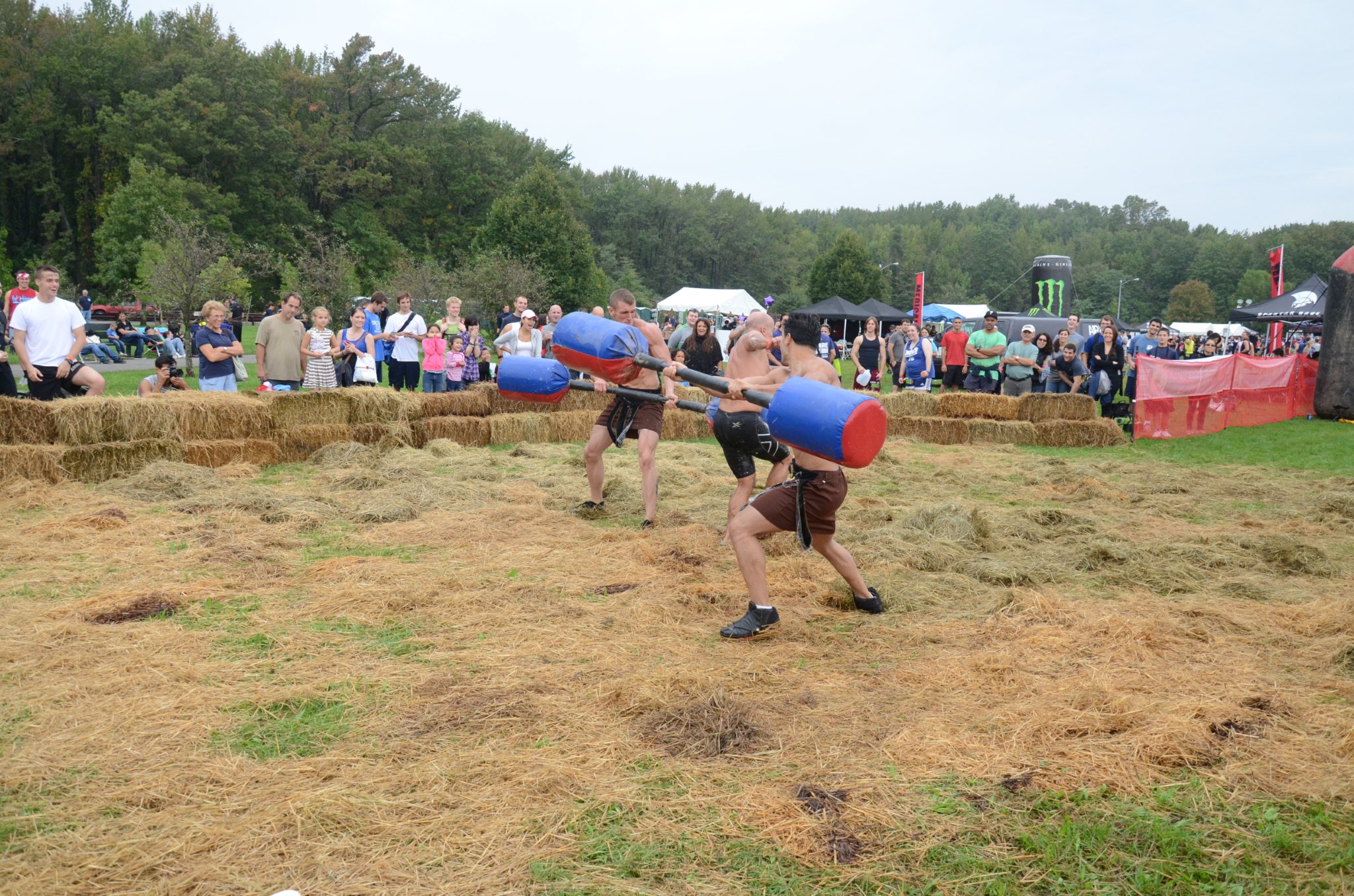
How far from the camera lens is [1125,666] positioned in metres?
5.28

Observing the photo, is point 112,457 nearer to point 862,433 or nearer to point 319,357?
point 319,357

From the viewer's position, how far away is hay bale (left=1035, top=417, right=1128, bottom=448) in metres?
15.6

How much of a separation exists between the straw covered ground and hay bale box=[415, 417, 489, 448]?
4505 millimetres

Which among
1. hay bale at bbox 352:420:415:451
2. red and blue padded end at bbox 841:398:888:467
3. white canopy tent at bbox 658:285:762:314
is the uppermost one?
white canopy tent at bbox 658:285:762:314

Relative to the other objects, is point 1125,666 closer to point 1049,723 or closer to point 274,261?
point 1049,723

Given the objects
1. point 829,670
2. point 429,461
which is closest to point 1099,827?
point 829,670

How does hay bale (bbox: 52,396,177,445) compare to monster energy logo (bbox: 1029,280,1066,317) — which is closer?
hay bale (bbox: 52,396,177,445)

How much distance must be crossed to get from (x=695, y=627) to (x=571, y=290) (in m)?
54.7

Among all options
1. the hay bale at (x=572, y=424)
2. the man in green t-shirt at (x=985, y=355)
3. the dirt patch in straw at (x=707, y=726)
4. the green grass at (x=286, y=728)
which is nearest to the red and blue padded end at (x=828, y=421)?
the dirt patch in straw at (x=707, y=726)

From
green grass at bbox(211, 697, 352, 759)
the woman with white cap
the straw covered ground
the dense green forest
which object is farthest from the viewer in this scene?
the dense green forest

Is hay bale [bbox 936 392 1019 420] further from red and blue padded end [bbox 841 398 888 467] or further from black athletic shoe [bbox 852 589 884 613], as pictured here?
red and blue padded end [bbox 841 398 888 467]

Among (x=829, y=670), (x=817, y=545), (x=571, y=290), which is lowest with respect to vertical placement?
(x=829, y=670)

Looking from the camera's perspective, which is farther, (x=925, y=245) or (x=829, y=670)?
(x=925, y=245)

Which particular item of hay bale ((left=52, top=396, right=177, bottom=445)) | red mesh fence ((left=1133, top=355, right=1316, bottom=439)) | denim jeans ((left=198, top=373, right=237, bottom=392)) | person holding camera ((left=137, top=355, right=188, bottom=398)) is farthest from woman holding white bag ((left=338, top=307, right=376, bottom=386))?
red mesh fence ((left=1133, top=355, right=1316, bottom=439))
